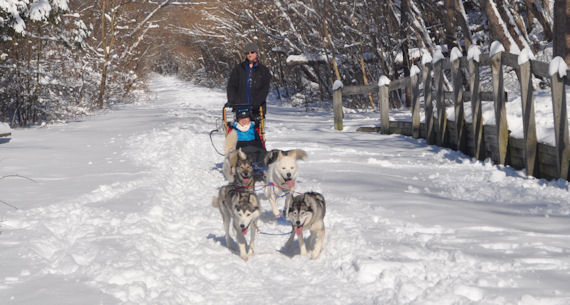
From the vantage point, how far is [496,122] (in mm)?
8391

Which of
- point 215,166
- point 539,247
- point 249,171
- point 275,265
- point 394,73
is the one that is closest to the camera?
point 539,247

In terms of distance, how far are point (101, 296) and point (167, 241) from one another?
1.69m

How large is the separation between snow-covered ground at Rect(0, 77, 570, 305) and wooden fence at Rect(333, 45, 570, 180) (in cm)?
28

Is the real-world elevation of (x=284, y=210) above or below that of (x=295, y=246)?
above

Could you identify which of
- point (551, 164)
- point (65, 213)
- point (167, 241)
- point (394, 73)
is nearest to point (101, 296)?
point (167, 241)

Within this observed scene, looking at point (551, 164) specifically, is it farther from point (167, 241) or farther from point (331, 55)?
point (331, 55)

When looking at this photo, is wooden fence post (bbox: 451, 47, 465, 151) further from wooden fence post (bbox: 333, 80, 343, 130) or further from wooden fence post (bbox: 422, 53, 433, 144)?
wooden fence post (bbox: 333, 80, 343, 130)

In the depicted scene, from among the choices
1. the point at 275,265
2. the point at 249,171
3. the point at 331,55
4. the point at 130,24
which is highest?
the point at 130,24

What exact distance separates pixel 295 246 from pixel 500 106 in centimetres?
437

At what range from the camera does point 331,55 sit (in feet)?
69.5

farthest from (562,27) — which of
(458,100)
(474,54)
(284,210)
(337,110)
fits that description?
(284,210)

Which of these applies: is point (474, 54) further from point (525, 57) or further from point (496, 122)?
point (525, 57)

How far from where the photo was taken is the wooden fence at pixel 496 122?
6.85 metres

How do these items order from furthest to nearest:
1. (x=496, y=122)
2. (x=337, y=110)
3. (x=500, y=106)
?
(x=337, y=110) → (x=496, y=122) → (x=500, y=106)
